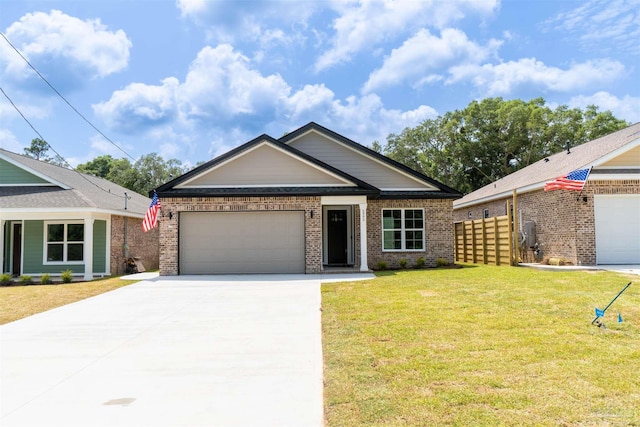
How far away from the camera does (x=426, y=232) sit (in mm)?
18078

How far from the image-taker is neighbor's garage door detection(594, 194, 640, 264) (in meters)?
15.5

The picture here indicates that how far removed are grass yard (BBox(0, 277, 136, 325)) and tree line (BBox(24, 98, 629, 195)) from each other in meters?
34.7

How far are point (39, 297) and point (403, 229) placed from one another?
1282cm

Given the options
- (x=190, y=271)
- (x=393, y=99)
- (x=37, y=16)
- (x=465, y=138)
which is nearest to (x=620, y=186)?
(x=190, y=271)

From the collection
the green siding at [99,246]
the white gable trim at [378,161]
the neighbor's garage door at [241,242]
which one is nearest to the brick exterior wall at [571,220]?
the white gable trim at [378,161]

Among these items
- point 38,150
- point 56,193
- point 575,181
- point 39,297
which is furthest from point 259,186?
point 38,150

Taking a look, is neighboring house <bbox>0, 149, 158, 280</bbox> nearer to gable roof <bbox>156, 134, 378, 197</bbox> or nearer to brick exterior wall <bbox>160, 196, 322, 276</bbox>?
brick exterior wall <bbox>160, 196, 322, 276</bbox>

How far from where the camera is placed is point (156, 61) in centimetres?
2072

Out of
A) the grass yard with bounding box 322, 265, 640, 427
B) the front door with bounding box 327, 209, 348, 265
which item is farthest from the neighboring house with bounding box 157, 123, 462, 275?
the grass yard with bounding box 322, 265, 640, 427

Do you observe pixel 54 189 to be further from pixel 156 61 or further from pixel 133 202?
pixel 156 61

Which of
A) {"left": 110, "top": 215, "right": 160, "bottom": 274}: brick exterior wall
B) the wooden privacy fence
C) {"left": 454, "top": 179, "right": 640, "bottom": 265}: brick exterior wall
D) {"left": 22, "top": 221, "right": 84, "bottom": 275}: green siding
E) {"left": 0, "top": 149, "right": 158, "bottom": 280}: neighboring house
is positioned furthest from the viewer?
{"left": 110, "top": 215, "right": 160, "bottom": 274}: brick exterior wall

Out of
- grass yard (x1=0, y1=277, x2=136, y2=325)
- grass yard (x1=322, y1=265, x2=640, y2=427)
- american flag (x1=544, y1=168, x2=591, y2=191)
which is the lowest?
grass yard (x1=0, y1=277, x2=136, y2=325)

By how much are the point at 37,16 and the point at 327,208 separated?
40.9 ft

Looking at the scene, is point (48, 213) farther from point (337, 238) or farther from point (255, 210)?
point (337, 238)
